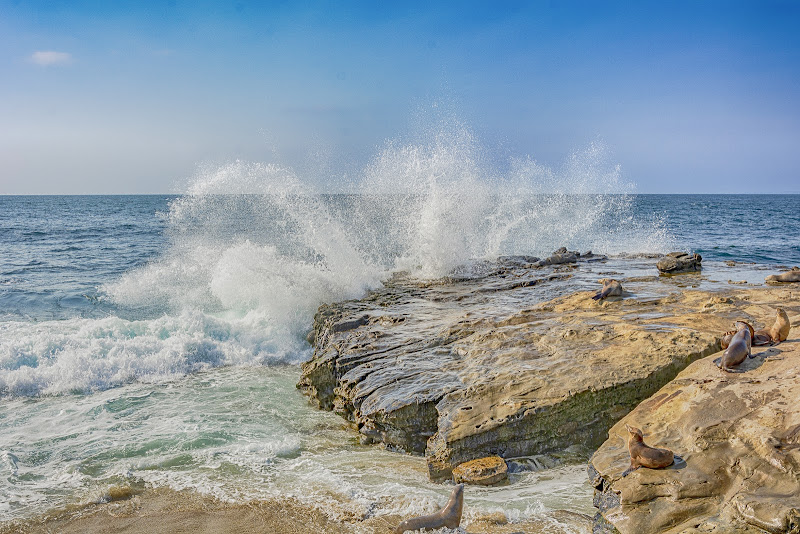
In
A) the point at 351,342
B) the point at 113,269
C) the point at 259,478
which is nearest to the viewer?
the point at 259,478

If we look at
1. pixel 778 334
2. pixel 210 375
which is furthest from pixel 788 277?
pixel 210 375

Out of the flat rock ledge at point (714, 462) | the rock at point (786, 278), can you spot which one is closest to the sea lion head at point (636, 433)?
the flat rock ledge at point (714, 462)

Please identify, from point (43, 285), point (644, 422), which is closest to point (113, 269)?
point (43, 285)

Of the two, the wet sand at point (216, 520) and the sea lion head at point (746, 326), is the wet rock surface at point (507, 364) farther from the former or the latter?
the wet sand at point (216, 520)

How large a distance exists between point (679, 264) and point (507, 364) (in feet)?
32.4

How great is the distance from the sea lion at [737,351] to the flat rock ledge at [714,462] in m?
0.16

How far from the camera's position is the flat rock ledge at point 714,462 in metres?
4.12

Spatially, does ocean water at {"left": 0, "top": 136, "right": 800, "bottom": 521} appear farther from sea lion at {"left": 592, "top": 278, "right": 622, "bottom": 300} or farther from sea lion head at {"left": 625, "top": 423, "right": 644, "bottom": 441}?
sea lion at {"left": 592, "top": 278, "right": 622, "bottom": 300}

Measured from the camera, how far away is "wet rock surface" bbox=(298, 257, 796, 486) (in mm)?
6234

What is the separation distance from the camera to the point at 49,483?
6391mm

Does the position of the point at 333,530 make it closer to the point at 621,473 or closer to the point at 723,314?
the point at 621,473

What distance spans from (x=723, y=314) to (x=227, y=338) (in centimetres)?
999

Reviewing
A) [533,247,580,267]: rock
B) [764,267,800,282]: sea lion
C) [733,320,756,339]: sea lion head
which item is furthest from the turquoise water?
[764,267,800,282]: sea lion

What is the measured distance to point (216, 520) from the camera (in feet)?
17.8
